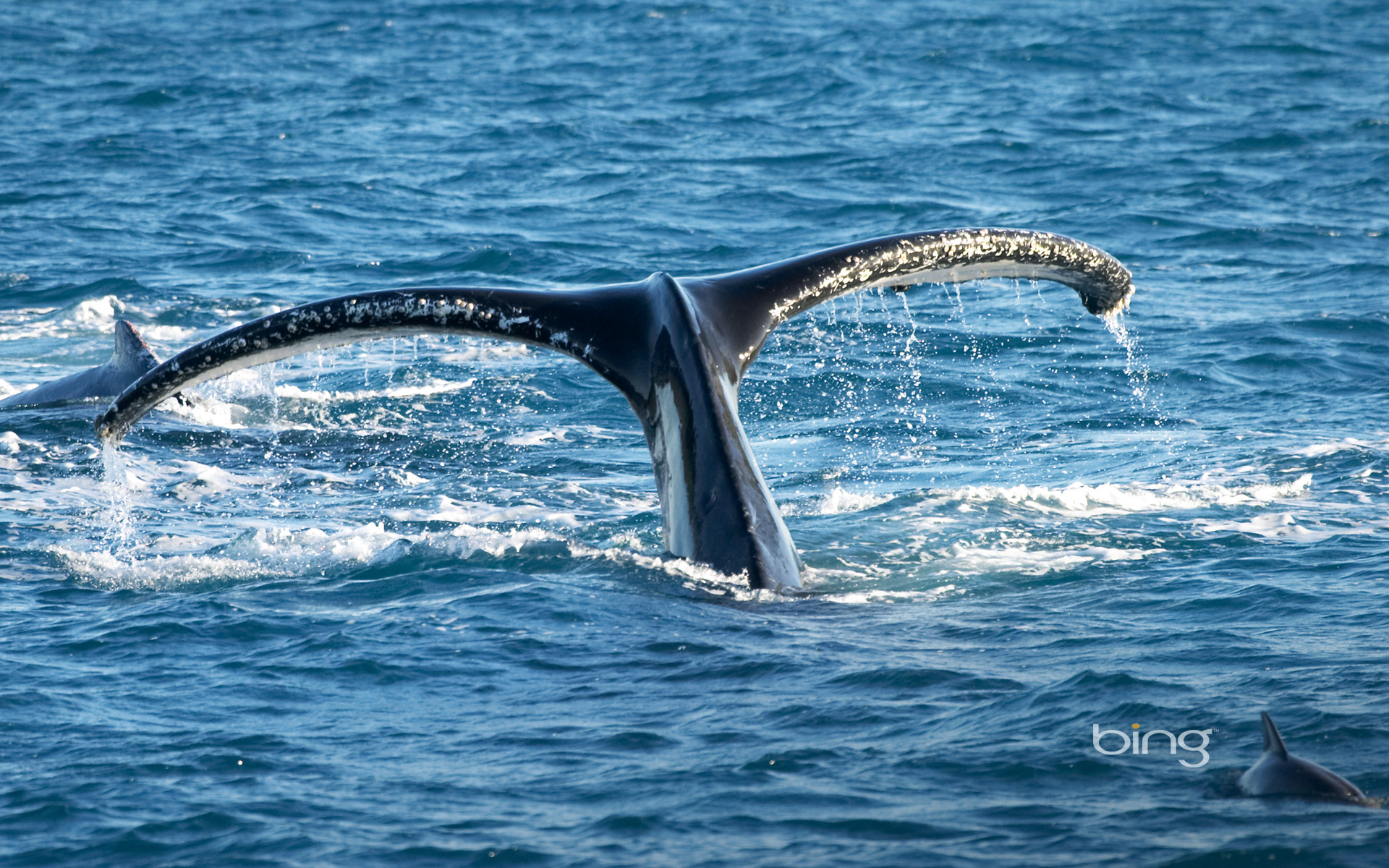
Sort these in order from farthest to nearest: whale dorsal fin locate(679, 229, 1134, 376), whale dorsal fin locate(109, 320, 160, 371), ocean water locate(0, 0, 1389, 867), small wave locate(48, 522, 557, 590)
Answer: whale dorsal fin locate(109, 320, 160, 371) < small wave locate(48, 522, 557, 590) < whale dorsal fin locate(679, 229, 1134, 376) < ocean water locate(0, 0, 1389, 867)

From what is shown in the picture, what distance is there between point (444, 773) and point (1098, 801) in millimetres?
2170

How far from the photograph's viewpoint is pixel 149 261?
63.4 ft

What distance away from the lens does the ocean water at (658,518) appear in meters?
5.16

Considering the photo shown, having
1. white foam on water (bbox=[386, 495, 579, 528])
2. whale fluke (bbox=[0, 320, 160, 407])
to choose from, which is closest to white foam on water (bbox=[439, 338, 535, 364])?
whale fluke (bbox=[0, 320, 160, 407])

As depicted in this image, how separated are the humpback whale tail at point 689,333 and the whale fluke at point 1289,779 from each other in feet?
8.29

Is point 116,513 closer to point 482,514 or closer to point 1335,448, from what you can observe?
Answer: point 482,514

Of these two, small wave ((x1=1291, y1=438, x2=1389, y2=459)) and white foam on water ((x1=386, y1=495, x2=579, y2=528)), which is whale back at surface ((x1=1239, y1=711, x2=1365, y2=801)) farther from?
small wave ((x1=1291, y1=438, x2=1389, y2=459))

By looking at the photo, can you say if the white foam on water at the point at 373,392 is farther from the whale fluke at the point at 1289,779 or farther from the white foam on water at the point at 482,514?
the whale fluke at the point at 1289,779

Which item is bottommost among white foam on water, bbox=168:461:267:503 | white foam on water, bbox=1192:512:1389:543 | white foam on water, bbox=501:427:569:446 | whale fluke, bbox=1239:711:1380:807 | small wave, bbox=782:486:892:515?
whale fluke, bbox=1239:711:1380:807

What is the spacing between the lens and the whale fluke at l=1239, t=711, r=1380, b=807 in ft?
15.5

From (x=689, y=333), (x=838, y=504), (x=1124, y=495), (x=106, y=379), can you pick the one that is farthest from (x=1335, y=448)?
(x=106, y=379)

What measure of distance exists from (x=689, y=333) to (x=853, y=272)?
0.92 m

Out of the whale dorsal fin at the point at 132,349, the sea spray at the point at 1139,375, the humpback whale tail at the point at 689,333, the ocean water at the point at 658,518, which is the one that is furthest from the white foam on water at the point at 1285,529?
the whale dorsal fin at the point at 132,349

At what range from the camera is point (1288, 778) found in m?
4.80
